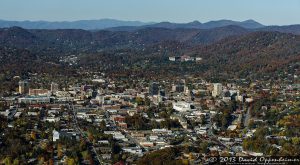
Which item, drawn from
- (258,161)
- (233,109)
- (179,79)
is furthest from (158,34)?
(258,161)

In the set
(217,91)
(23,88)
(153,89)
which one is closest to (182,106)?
(153,89)

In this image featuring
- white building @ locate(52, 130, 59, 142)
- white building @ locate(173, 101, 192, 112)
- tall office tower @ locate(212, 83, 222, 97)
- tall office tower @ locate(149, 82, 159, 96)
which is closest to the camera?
white building @ locate(52, 130, 59, 142)

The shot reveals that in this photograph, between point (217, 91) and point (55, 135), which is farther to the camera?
Result: point (217, 91)

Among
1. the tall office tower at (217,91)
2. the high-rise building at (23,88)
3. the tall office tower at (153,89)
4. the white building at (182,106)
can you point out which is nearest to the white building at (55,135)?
the white building at (182,106)

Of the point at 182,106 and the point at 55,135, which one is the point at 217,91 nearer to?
the point at 182,106

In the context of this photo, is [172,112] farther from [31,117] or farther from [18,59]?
[18,59]

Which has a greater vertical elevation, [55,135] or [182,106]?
[55,135]

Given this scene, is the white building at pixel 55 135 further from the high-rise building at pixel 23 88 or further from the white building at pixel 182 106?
the high-rise building at pixel 23 88

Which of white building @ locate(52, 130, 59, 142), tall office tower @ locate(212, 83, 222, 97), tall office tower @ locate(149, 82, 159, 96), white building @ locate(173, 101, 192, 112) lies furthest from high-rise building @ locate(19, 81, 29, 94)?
white building @ locate(52, 130, 59, 142)

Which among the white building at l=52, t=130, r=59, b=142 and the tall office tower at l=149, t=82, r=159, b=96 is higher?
the white building at l=52, t=130, r=59, b=142

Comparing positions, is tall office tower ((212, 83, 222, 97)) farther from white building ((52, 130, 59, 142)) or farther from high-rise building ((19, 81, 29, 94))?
white building ((52, 130, 59, 142))

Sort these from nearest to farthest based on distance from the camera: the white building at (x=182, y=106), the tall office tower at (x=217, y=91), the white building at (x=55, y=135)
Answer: the white building at (x=55, y=135) < the white building at (x=182, y=106) < the tall office tower at (x=217, y=91)
